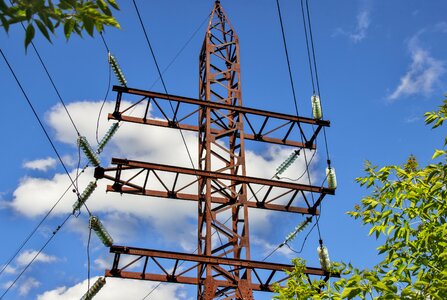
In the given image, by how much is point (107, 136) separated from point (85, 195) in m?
2.17

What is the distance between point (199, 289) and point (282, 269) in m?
2.21

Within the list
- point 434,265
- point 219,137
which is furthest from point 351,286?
point 219,137

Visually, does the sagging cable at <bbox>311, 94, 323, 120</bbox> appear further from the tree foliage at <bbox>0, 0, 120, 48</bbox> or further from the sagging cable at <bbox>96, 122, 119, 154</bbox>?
the tree foliage at <bbox>0, 0, 120, 48</bbox>

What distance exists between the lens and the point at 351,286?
597 cm

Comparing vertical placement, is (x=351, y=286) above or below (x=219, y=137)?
Result: below

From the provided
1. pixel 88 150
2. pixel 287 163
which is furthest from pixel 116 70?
pixel 287 163

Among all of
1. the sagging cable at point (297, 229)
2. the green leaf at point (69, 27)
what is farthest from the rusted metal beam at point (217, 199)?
the green leaf at point (69, 27)

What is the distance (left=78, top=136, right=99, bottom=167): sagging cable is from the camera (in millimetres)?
12680

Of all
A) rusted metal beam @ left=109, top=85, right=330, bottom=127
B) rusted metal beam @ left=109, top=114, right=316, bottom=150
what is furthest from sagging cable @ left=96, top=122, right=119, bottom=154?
rusted metal beam @ left=109, top=85, right=330, bottom=127

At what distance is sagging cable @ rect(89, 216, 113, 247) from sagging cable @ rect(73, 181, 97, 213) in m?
0.91

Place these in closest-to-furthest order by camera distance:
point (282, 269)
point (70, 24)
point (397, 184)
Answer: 1. point (70, 24)
2. point (397, 184)
3. point (282, 269)

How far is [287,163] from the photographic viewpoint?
15344 millimetres

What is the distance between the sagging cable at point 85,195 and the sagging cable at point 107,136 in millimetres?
1627

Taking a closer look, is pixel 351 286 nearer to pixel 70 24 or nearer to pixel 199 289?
pixel 70 24
